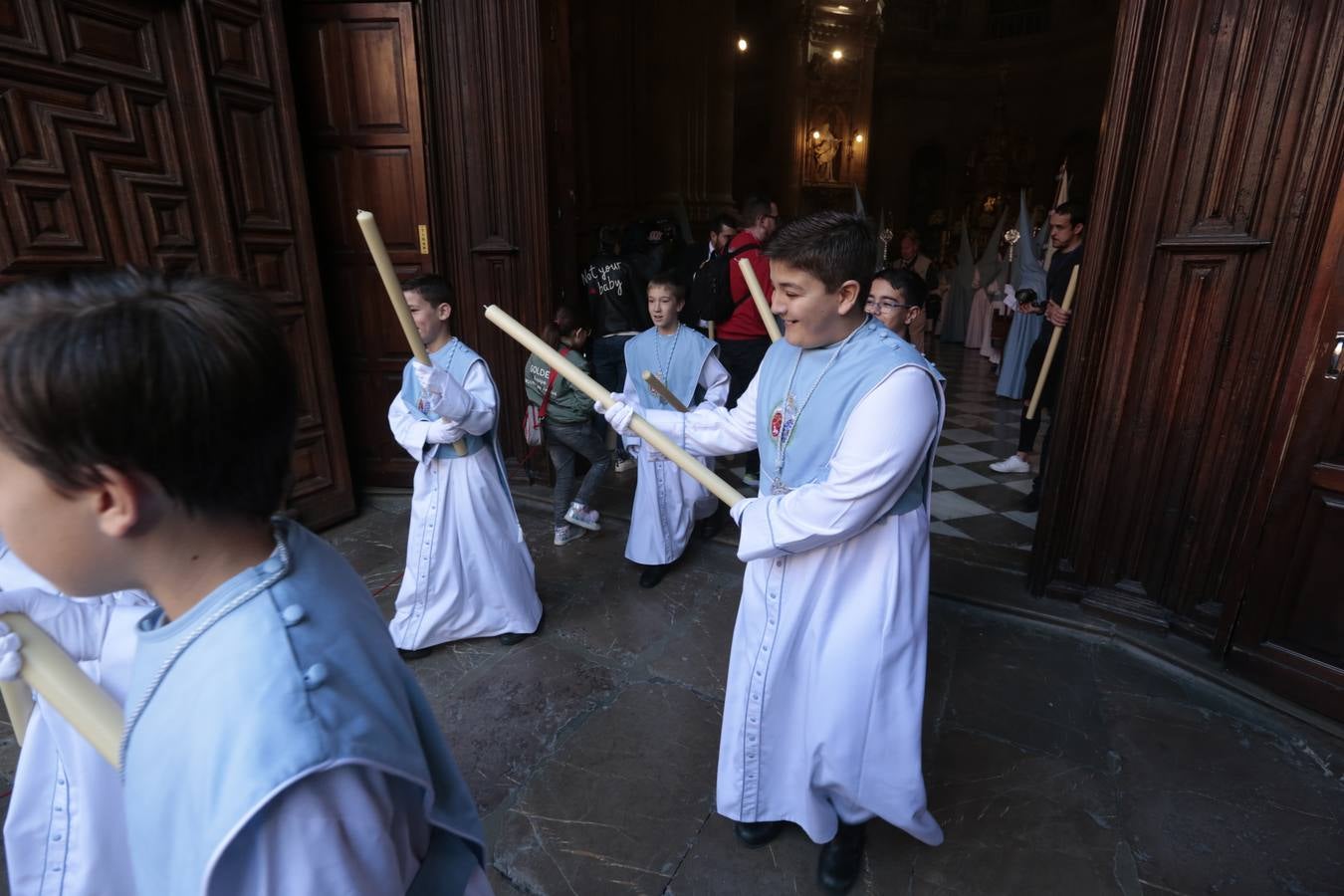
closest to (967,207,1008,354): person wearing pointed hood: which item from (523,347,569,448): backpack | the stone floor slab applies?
(523,347,569,448): backpack

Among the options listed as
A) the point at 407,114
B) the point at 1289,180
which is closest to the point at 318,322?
the point at 407,114

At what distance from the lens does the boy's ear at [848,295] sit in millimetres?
1649

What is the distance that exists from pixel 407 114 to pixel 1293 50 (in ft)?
14.4

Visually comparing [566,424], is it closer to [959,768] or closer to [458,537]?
[458,537]

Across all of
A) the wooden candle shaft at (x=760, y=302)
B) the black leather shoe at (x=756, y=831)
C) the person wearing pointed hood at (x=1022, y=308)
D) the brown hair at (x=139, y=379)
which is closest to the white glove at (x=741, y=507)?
the wooden candle shaft at (x=760, y=302)

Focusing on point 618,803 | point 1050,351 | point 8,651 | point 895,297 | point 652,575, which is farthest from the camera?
point 1050,351

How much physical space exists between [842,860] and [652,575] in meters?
1.89

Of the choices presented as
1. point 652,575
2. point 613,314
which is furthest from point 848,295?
point 613,314

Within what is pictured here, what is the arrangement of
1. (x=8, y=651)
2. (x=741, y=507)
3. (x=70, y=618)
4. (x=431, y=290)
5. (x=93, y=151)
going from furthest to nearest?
(x=93, y=151)
(x=431, y=290)
(x=741, y=507)
(x=70, y=618)
(x=8, y=651)

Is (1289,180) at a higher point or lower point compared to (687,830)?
higher

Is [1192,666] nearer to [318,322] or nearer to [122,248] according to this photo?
[318,322]

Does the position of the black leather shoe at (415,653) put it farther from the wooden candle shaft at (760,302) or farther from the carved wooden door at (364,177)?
the carved wooden door at (364,177)

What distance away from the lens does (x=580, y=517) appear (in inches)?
165

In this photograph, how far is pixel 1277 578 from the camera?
2.54m
